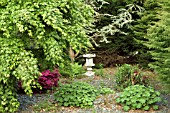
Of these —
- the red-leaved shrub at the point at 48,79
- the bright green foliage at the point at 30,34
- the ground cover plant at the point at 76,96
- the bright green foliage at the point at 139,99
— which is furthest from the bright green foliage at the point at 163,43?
the red-leaved shrub at the point at 48,79

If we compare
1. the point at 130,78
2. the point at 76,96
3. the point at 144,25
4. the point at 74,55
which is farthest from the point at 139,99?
the point at 74,55

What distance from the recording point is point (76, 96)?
5309mm

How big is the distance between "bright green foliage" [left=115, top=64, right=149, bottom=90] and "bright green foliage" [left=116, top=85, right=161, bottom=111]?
36.1 inches

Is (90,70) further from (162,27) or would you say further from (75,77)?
(162,27)


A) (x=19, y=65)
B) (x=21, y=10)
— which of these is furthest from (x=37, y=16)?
(x=19, y=65)

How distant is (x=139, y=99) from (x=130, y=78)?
1.19 metres

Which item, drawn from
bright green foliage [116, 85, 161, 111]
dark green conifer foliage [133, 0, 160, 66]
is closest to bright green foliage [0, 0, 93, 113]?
bright green foliage [116, 85, 161, 111]

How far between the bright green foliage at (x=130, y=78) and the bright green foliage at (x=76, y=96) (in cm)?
96

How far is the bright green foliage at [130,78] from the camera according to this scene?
6.19m

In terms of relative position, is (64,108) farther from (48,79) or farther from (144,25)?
(144,25)

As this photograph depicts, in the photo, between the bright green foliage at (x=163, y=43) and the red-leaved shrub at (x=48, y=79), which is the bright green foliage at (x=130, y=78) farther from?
the red-leaved shrub at (x=48, y=79)

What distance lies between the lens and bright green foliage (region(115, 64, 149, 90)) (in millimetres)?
6188

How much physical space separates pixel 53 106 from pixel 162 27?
240 centimetres

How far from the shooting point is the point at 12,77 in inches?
172
